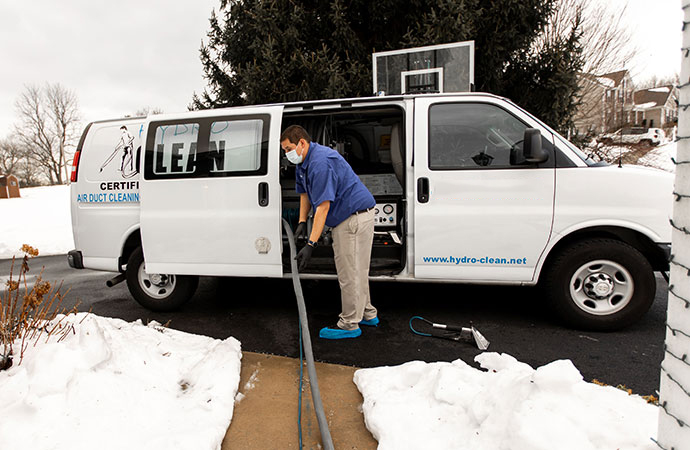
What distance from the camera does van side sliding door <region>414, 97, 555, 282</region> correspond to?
3.67m

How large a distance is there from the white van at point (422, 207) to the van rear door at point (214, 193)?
0.04 feet

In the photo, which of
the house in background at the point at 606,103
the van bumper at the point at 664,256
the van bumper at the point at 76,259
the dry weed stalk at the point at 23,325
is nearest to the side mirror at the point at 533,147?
the van bumper at the point at 664,256

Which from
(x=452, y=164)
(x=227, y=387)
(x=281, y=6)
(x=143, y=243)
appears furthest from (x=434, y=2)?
(x=227, y=387)

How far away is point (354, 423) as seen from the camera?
95.3 inches

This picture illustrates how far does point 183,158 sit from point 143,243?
3.22 ft

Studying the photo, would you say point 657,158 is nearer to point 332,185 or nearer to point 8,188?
point 332,185

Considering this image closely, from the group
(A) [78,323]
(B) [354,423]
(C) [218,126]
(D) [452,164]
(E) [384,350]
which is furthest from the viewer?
(C) [218,126]

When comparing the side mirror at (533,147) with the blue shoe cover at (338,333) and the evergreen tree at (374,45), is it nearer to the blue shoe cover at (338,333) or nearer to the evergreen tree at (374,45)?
the blue shoe cover at (338,333)

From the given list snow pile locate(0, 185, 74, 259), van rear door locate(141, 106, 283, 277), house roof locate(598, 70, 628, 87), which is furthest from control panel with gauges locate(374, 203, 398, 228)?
house roof locate(598, 70, 628, 87)

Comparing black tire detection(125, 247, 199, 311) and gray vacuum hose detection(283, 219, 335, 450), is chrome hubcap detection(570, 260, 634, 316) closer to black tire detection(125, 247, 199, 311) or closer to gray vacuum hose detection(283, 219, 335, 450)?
gray vacuum hose detection(283, 219, 335, 450)

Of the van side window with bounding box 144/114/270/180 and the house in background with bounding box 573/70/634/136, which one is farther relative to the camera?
the house in background with bounding box 573/70/634/136

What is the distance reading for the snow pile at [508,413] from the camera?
1.85m

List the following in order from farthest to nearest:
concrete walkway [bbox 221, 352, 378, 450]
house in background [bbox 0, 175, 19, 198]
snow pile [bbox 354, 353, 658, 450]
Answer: house in background [bbox 0, 175, 19, 198], concrete walkway [bbox 221, 352, 378, 450], snow pile [bbox 354, 353, 658, 450]

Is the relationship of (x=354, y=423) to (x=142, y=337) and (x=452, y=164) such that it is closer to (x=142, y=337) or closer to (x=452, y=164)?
(x=142, y=337)
